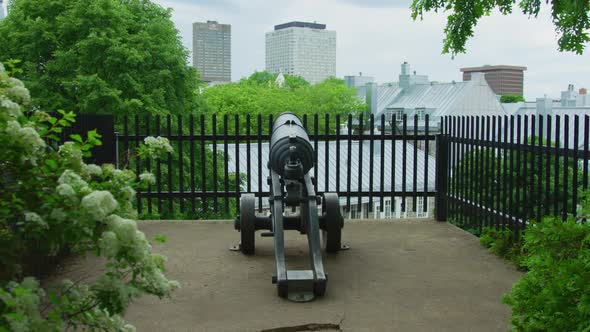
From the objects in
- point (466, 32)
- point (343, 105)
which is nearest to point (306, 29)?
point (343, 105)

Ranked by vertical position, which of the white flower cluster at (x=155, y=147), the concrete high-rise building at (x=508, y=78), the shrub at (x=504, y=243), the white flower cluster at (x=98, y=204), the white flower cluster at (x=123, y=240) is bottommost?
the shrub at (x=504, y=243)

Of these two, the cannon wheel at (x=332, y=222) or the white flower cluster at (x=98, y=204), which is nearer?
the white flower cluster at (x=98, y=204)

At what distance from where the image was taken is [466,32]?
11.9 metres

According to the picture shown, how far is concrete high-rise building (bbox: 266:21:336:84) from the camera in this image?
613 ft

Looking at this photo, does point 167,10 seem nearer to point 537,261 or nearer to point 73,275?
point 73,275

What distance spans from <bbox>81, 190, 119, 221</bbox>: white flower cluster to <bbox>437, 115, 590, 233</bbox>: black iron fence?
5146 millimetres

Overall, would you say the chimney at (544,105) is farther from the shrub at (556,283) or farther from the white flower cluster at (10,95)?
the white flower cluster at (10,95)

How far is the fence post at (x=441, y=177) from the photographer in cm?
1006

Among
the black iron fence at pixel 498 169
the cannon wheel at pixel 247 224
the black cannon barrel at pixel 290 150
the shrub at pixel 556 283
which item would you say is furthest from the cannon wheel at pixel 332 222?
the shrub at pixel 556 283

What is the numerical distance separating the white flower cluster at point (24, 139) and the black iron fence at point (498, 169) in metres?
5.25

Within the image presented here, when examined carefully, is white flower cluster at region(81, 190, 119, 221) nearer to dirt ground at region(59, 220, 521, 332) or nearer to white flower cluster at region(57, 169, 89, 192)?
white flower cluster at region(57, 169, 89, 192)

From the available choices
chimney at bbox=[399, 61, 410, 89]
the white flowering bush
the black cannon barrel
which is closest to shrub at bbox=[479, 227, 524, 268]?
the black cannon barrel

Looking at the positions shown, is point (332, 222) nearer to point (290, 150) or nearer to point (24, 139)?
point (290, 150)

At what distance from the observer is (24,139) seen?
9.45 ft
